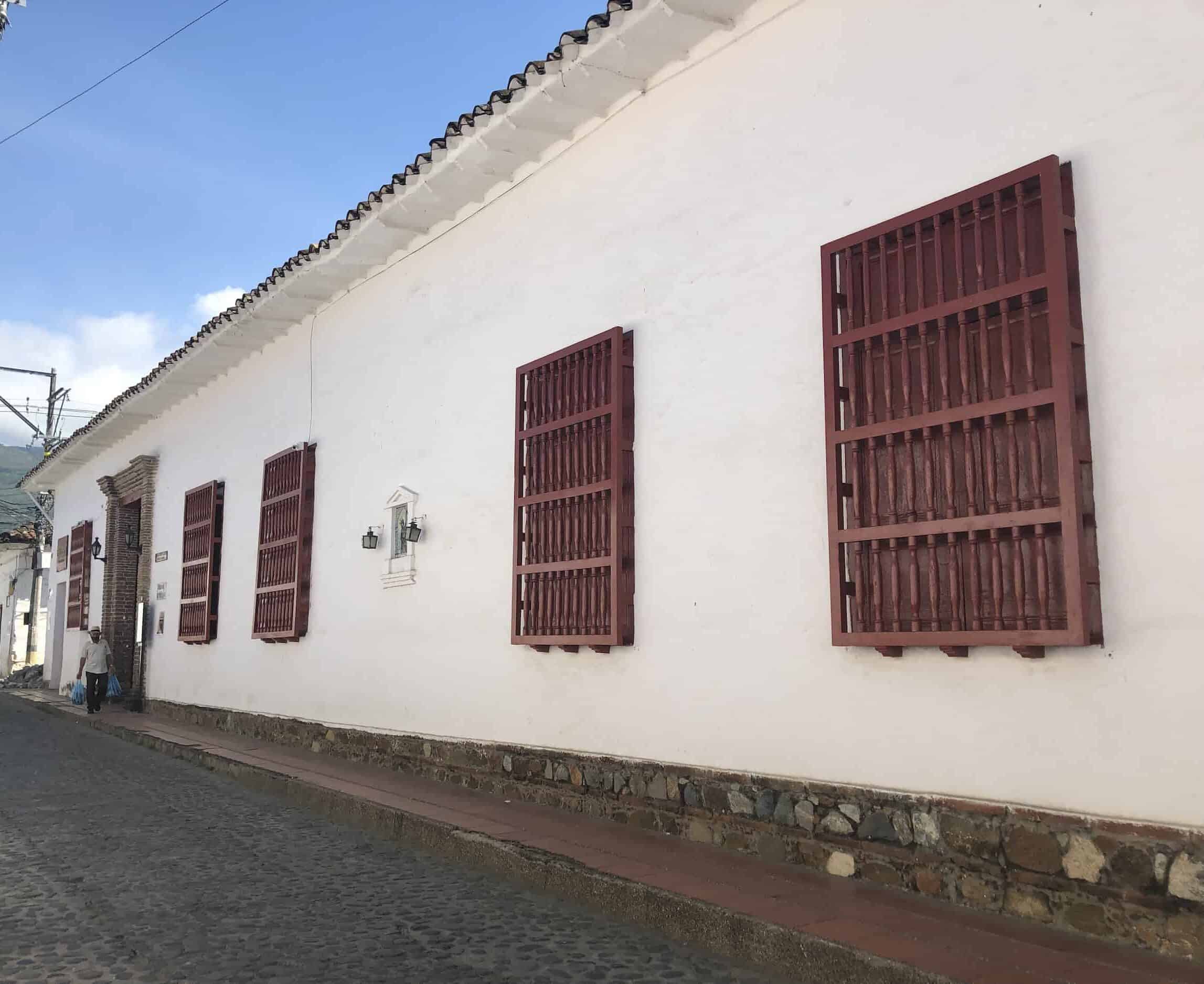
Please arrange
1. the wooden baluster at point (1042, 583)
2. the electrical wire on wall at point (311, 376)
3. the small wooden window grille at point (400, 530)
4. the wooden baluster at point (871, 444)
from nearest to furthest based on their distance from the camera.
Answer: the wooden baluster at point (1042, 583)
the wooden baluster at point (871, 444)
the small wooden window grille at point (400, 530)
the electrical wire on wall at point (311, 376)

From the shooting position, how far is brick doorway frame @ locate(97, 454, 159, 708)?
612 inches

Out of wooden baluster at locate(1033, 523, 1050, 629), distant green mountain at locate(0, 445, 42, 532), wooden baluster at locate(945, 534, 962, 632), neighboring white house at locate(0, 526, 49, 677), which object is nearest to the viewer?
wooden baluster at locate(1033, 523, 1050, 629)

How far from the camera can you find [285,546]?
34.9 feet

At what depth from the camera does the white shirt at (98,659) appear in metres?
14.8

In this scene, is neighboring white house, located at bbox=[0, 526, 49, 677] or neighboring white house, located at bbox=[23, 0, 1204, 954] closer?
neighboring white house, located at bbox=[23, 0, 1204, 954]

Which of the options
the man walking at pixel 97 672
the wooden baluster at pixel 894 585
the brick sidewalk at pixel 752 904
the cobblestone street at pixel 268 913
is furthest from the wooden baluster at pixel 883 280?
the man walking at pixel 97 672

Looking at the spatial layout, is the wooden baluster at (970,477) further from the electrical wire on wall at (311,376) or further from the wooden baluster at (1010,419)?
the electrical wire on wall at (311,376)

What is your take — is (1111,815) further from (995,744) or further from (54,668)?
(54,668)

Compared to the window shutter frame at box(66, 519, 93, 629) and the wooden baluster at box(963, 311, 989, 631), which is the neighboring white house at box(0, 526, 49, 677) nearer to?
the window shutter frame at box(66, 519, 93, 629)

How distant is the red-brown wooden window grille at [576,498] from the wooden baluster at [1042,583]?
258 cm

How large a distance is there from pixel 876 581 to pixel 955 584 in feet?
1.28

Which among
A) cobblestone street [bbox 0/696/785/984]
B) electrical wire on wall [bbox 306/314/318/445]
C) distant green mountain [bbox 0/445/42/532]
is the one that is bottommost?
cobblestone street [bbox 0/696/785/984]

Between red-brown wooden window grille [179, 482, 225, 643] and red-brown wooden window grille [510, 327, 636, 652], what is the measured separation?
A: 6814mm

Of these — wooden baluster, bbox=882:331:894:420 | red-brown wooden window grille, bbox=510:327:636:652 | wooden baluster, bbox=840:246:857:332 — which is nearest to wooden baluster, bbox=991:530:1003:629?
wooden baluster, bbox=882:331:894:420
